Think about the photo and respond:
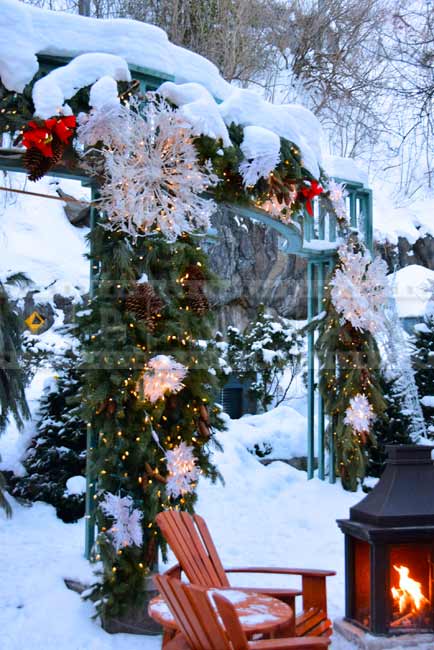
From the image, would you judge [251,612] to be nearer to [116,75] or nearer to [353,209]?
[116,75]

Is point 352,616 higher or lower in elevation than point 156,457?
lower

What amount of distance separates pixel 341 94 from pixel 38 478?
10.0 m

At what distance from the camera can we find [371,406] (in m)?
8.46

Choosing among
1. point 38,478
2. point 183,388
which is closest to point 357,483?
point 38,478

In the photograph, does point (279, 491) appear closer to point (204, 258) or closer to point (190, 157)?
point (204, 258)

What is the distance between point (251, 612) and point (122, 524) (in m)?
1.56

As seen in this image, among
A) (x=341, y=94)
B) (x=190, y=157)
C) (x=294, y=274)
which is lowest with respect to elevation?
(x=190, y=157)

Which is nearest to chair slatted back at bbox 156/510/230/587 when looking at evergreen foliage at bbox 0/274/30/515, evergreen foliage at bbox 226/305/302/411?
evergreen foliage at bbox 0/274/30/515

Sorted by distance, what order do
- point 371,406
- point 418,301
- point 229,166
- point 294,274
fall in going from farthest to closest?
point 294,274, point 418,301, point 371,406, point 229,166

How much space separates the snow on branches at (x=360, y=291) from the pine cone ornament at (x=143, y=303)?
Answer: 3.85m

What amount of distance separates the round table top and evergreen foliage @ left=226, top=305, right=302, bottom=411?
9.54 meters

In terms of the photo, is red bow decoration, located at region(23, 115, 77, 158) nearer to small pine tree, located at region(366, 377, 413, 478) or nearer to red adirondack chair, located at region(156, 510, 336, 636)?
red adirondack chair, located at region(156, 510, 336, 636)

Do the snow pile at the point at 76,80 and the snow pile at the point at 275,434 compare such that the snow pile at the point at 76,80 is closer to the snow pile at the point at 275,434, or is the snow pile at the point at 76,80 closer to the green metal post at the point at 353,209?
the green metal post at the point at 353,209

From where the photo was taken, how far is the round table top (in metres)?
3.07
